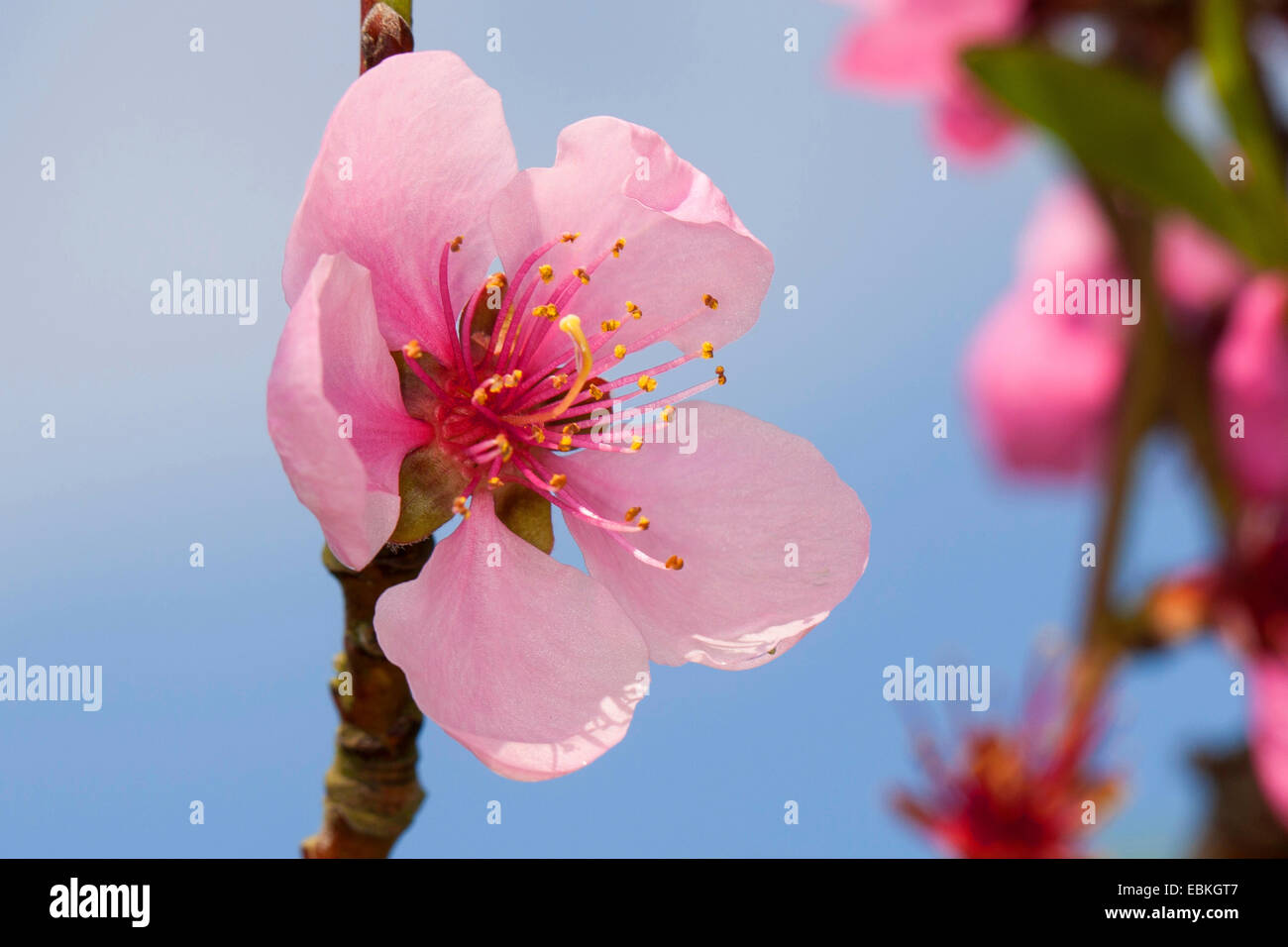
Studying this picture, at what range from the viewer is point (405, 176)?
33 cm

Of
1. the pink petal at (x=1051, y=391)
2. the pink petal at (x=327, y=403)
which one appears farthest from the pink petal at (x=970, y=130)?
the pink petal at (x=327, y=403)

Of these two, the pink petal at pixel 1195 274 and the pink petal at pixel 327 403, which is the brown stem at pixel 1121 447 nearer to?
the pink petal at pixel 1195 274

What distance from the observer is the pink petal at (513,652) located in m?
0.32

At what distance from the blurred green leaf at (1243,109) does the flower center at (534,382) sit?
490 millimetres

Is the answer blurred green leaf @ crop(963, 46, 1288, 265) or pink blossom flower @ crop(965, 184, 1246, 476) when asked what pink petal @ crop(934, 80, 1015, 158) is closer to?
pink blossom flower @ crop(965, 184, 1246, 476)

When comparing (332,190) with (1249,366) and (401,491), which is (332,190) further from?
(1249,366)

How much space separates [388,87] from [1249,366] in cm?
105

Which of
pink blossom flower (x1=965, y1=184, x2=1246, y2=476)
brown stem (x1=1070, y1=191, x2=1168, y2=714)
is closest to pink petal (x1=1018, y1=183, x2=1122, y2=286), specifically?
pink blossom flower (x1=965, y1=184, x2=1246, y2=476)

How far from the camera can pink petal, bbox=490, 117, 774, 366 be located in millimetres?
346

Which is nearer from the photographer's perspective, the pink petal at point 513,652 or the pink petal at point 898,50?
the pink petal at point 513,652

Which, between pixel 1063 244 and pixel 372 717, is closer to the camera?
pixel 372 717

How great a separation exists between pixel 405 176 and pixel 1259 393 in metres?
1.03

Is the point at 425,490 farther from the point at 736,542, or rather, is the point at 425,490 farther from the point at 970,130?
the point at 970,130

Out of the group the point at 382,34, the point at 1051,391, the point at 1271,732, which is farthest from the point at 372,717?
the point at 1051,391
